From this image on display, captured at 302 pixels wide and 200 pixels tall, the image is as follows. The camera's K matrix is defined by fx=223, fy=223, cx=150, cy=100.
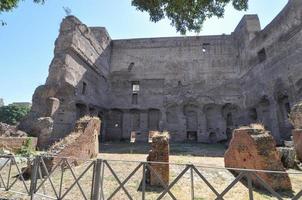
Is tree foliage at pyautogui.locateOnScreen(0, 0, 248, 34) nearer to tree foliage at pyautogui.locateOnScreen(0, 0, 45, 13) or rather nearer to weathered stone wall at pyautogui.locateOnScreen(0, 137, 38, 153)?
tree foliage at pyautogui.locateOnScreen(0, 0, 45, 13)

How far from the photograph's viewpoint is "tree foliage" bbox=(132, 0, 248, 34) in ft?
23.0

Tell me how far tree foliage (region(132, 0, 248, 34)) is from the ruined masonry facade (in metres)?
11.9

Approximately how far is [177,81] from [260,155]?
1885 centimetres

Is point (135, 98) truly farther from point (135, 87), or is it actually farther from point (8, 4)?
point (8, 4)

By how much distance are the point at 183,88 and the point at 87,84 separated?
1065 cm

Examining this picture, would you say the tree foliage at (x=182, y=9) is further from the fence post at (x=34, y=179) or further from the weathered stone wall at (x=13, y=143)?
the weathered stone wall at (x=13, y=143)

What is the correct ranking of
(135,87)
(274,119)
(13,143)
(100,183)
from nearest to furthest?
(100,183) < (13,143) < (274,119) < (135,87)

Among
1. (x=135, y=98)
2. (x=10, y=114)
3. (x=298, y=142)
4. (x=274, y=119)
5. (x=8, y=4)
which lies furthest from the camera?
(x=10, y=114)

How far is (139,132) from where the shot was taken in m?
24.8

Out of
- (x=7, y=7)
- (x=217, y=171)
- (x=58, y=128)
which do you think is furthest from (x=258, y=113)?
(x=7, y=7)

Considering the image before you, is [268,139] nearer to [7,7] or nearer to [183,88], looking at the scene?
[7,7]

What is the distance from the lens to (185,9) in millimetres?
7453

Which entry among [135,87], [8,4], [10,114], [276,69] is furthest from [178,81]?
[10,114]

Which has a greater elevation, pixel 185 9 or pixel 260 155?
pixel 185 9
